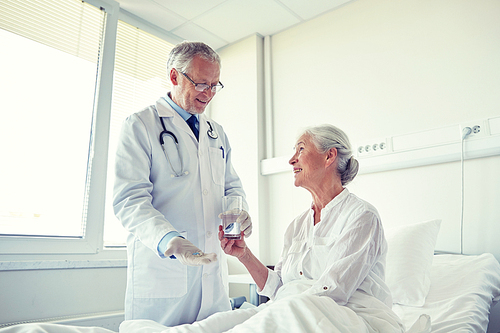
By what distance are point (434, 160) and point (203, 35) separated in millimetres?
2180

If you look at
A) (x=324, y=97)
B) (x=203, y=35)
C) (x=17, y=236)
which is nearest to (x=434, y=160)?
(x=324, y=97)

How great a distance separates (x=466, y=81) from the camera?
2230 mm

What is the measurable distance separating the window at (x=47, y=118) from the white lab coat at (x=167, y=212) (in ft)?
4.09

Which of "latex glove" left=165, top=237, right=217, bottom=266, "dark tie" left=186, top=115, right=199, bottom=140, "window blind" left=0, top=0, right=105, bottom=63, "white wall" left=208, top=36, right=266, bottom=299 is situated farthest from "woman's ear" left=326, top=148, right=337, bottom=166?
"window blind" left=0, top=0, right=105, bottom=63

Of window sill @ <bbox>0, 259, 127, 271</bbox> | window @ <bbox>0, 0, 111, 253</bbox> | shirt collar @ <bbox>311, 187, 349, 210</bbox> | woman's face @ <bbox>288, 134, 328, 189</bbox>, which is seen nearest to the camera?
shirt collar @ <bbox>311, 187, 349, 210</bbox>

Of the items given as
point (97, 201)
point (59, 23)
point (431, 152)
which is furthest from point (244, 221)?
point (59, 23)

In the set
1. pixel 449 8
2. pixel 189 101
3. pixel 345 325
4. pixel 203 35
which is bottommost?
pixel 345 325

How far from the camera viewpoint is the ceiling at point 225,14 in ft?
9.52

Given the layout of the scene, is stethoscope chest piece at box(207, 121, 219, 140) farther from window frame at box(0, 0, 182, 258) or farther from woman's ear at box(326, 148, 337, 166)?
window frame at box(0, 0, 182, 258)

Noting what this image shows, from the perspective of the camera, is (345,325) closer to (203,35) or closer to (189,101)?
(189,101)

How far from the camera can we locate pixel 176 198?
4.63ft

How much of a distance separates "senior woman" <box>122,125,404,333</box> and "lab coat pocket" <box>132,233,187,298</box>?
21 centimetres

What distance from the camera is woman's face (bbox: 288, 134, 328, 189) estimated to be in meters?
1.56

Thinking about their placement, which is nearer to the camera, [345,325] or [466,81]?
[345,325]
